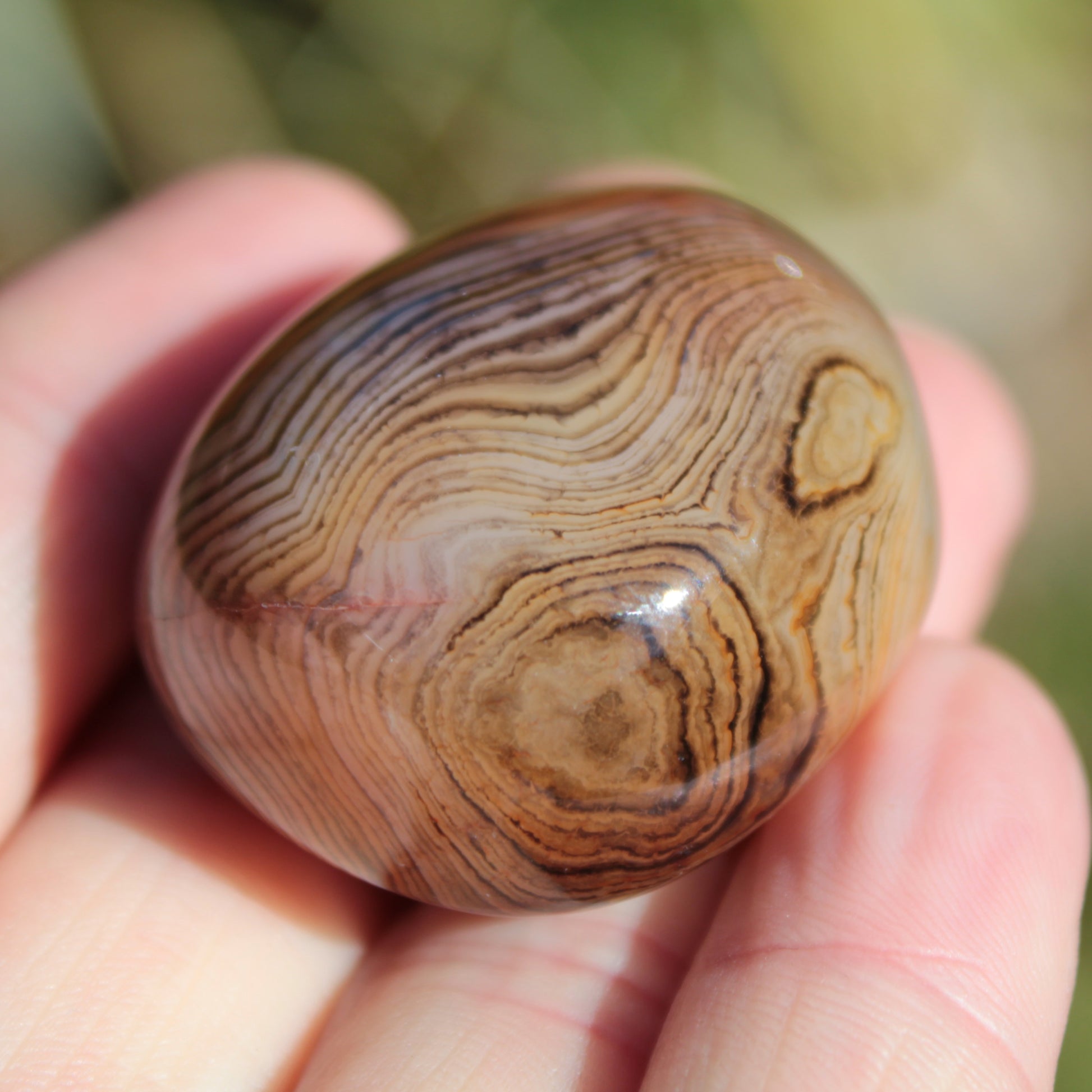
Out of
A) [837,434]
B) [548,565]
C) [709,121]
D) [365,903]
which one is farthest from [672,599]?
[709,121]

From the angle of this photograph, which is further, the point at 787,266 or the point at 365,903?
the point at 365,903

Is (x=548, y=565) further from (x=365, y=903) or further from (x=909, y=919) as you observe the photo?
(x=365, y=903)

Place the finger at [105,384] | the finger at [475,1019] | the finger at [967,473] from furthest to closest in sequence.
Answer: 1. the finger at [967,473]
2. the finger at [105,384]
3. the finger at [475,1019]

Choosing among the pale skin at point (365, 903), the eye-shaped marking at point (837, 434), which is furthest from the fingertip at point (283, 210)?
the eye-shaped marking at point (837, 434)

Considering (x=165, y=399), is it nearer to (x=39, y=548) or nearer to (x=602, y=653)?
(x=39, y=548)

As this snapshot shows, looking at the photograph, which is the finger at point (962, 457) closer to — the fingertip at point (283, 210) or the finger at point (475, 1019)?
the fingertip at point (283, 210)

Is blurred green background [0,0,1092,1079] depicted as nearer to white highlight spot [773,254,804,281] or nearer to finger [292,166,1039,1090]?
white highlight spot [773,254,804,281]

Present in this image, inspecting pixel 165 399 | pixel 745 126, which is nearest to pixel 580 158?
pixel 745 126

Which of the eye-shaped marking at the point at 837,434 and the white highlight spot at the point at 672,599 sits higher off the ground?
the eye-shaped marking at the point at 837,434
